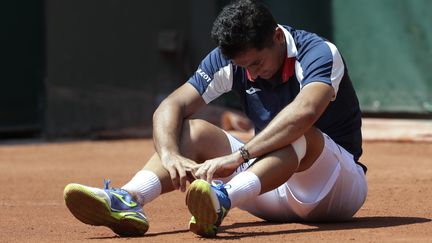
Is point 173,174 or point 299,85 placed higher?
point 299,85

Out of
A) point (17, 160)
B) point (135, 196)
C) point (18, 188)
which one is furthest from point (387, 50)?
point (135, 196)

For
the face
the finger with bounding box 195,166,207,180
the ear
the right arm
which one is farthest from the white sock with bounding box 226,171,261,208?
the ear

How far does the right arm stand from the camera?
4.44m

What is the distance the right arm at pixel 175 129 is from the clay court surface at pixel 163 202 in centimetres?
29

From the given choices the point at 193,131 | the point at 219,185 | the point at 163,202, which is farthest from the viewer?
the point at 163,202

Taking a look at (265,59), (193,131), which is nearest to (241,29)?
(265,59)

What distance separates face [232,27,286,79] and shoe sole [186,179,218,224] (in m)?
0.62

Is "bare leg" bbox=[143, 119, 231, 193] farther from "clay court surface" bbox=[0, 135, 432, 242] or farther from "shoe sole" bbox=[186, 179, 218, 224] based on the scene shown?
"shoe sole" bbox=[186, 179, 218, 224]

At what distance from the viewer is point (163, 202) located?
6.11 meters

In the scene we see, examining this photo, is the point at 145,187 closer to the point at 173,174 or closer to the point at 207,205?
the point at 173,174

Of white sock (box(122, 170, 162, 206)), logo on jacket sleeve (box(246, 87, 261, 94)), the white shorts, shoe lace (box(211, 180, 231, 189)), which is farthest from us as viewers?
logo on jacket sleeve (box(246, 87, 261, 94))

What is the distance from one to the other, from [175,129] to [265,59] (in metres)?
0.53

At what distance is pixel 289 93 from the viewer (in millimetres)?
4664

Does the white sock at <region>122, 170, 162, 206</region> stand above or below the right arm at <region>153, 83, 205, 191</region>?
below
